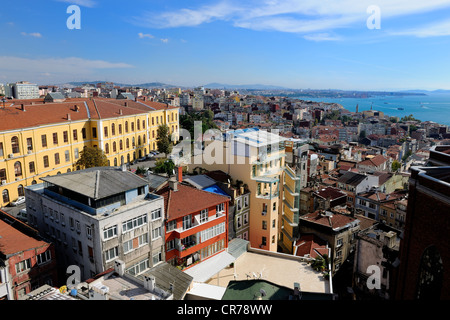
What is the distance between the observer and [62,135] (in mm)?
28859

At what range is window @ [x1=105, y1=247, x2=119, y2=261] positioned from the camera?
1237 centimetres

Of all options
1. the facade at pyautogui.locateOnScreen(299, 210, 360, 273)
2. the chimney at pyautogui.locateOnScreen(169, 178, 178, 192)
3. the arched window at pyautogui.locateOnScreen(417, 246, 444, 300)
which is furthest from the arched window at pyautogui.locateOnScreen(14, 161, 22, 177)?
the arched window at pyautogui.locateOnScreen(417, 246, 444, 300)

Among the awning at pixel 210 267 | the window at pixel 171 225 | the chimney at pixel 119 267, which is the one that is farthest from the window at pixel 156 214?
the awning at pixel 210 267

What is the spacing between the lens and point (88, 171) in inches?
580

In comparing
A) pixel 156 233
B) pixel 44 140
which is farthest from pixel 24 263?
pixel 44 140

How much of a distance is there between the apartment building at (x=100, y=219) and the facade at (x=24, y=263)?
0.84 metres

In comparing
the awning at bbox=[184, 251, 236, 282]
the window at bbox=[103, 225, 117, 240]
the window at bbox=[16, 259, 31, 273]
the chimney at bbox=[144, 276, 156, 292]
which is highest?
the window at bbox=[103, 225, 117, 240]

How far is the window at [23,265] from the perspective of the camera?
11.9 meters

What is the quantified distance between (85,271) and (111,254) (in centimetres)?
153

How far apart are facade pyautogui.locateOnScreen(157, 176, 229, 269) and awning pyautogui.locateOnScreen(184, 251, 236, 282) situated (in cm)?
25

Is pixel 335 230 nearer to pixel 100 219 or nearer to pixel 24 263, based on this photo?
pixel 100 219

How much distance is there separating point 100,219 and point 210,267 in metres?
5.86

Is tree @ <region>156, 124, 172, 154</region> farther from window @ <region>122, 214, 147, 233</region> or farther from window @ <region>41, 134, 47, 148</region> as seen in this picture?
window @ <region>122, 214, 147, 233</region>

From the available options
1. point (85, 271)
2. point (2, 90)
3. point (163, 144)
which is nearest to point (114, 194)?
→ point (85, 271)
